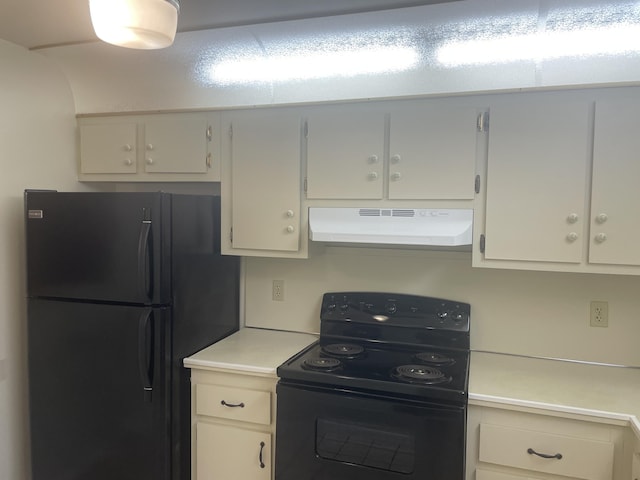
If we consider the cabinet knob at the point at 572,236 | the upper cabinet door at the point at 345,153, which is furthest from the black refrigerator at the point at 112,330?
the cabinet knob at the point at 572,236

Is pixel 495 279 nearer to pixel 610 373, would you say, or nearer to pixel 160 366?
pixel 610 373

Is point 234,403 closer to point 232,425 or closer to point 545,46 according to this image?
point 232,425

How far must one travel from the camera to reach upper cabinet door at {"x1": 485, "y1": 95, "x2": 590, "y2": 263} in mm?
1985

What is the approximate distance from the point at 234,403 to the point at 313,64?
1640mm

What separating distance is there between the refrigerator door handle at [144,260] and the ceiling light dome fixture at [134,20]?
93cm

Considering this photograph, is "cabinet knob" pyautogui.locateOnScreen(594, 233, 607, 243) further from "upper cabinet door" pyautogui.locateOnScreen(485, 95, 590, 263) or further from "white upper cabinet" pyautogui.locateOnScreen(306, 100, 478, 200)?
"white upper cabinet" pyautogui.locateOnScreen(306, 100, 478, 200)

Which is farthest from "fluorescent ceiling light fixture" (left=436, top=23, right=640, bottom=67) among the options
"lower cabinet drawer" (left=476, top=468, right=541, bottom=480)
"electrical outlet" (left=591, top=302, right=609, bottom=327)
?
"lower cabinet drawer" (left=476, top=468, right=541, bottom=480)

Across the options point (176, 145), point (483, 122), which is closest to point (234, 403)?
point (176, 145)

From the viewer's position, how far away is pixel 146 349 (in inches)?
85.3

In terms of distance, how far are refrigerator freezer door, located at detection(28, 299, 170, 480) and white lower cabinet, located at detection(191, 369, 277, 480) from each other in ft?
0.49

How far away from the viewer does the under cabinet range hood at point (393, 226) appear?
2086mm

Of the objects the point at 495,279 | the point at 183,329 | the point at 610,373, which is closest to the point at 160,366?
the point at 183,329

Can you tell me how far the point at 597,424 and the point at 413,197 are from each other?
1.10 m

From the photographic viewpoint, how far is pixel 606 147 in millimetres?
1944
